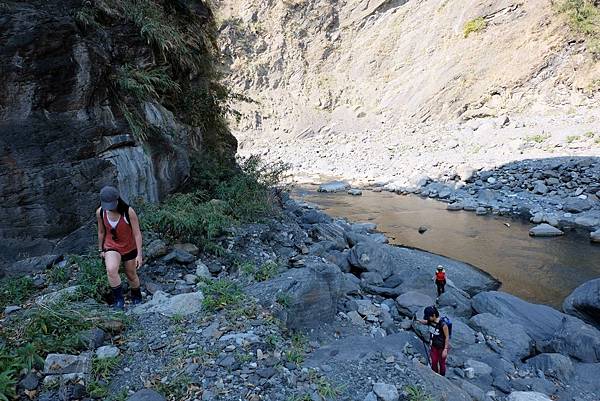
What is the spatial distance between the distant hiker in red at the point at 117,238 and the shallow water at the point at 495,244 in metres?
7.62

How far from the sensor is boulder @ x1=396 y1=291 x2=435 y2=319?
248 inches

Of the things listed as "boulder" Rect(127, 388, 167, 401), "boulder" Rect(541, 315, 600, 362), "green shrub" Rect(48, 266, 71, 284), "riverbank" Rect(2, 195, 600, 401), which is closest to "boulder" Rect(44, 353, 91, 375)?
"riverbank" Rect(2, 195, 600, 401)

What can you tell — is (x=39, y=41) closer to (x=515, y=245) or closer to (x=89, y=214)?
(x=89, y=214)

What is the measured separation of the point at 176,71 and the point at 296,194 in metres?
11.8

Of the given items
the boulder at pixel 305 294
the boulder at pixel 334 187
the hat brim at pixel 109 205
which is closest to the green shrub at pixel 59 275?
the hat brim at pixel 109 205

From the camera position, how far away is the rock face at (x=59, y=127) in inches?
188

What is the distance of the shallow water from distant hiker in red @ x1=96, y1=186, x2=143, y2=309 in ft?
25.0

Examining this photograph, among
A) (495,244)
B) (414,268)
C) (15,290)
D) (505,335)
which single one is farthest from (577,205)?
(15,290)

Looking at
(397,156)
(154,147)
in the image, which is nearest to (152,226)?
(154,147)

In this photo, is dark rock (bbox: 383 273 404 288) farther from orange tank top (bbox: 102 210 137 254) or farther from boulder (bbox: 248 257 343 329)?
orange tank top (bbox: 102 210 137 254)

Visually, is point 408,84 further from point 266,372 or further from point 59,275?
point 266,372

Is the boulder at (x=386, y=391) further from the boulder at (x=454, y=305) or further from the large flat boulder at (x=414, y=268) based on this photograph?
the large flat boulder at (x=414, y=268)

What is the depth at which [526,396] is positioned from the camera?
4.30 meters

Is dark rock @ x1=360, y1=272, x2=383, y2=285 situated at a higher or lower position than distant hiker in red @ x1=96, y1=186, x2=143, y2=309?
lower
